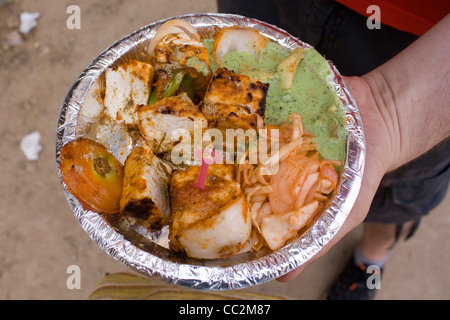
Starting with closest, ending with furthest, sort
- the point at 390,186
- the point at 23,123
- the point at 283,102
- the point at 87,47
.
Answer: the point at 283,102, the point at 390,186, the point at 23,123, the point at 87,47

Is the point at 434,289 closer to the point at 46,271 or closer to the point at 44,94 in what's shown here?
the point at 46,271

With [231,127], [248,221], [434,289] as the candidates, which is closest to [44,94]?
[231,127]

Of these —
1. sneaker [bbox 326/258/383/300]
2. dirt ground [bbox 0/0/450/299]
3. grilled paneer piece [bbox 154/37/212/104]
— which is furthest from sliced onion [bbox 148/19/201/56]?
sneaker [bbox 326/258/383/300]

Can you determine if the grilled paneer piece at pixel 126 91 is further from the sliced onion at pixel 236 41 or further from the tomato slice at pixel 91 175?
the sliced onion at pixel 236 41

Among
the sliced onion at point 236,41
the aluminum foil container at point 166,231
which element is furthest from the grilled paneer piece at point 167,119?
the sliced onion at point 236,41

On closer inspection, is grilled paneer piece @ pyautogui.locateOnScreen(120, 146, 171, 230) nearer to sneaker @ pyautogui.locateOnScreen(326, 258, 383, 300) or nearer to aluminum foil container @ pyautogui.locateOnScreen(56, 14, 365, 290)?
aluminum foil container @ pyautogui.locateOnScreen(56, 14, 365, 290)
